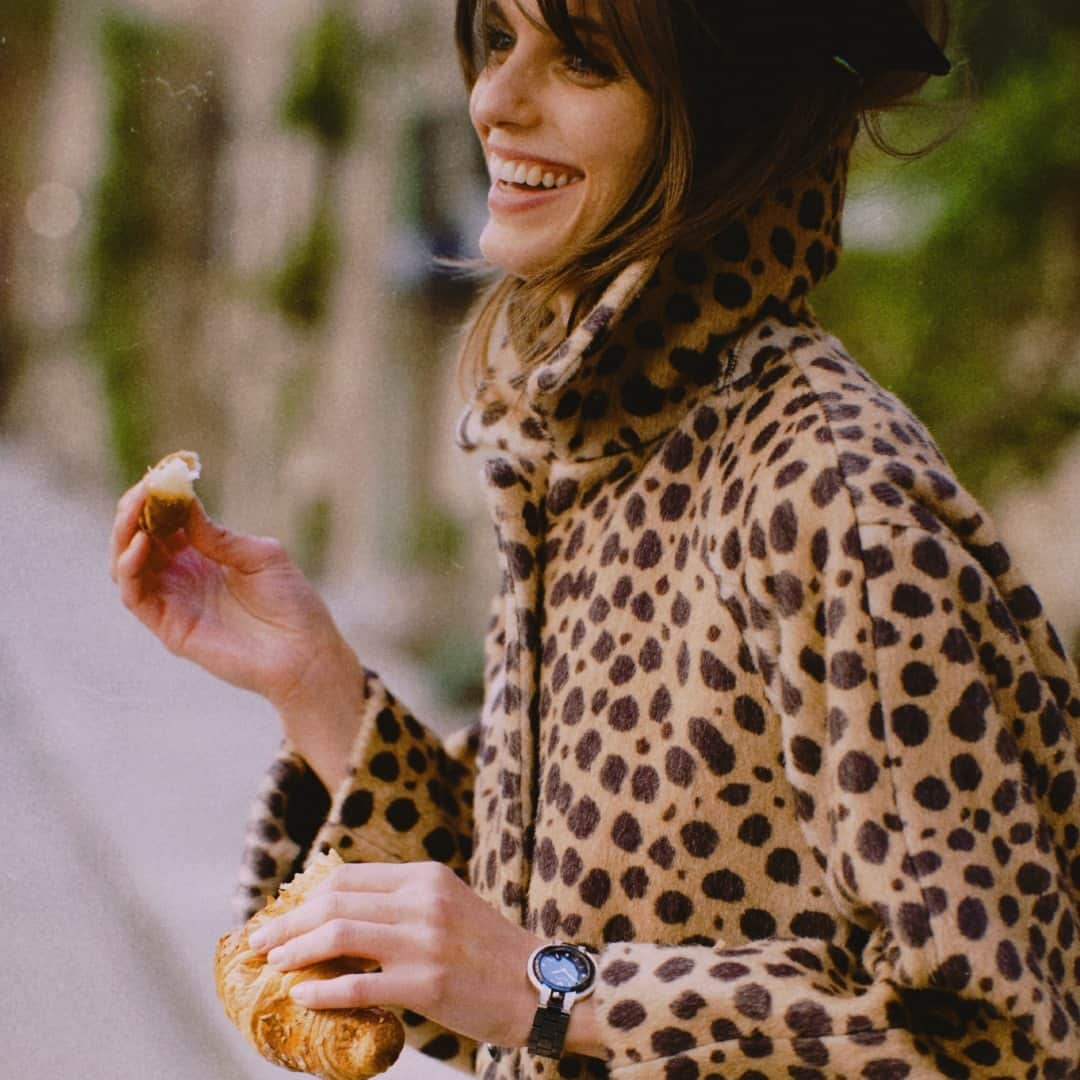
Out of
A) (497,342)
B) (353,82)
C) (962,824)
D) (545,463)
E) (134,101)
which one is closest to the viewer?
(962,824)

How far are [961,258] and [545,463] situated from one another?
1303 mm

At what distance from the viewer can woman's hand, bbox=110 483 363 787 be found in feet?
3.54

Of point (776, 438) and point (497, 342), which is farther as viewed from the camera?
point (497, 342)

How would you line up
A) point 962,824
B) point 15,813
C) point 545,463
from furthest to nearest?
1. point 15,813
2. point 545,463
3. point 962,824

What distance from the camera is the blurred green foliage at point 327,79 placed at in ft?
7.77

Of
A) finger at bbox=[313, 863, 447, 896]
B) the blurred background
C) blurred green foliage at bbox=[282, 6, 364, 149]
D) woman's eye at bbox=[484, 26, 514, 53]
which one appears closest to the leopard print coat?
finger at bbox=[313, 863, 447, 896]

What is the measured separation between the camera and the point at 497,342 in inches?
42.3

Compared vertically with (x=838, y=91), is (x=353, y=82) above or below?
above

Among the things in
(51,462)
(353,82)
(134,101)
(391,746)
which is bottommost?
(391,746)

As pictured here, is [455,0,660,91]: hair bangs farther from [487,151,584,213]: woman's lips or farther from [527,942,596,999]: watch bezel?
[527,942,596,999]: watch bezel

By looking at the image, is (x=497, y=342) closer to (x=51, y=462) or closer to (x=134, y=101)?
(x=51, y=462)

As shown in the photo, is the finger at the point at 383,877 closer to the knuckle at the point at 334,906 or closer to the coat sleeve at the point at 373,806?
the knuckle at the point at 334,906

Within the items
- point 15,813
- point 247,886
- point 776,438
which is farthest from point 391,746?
point 15,813

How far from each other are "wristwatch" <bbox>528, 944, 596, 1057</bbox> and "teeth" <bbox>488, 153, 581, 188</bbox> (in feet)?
1.71
